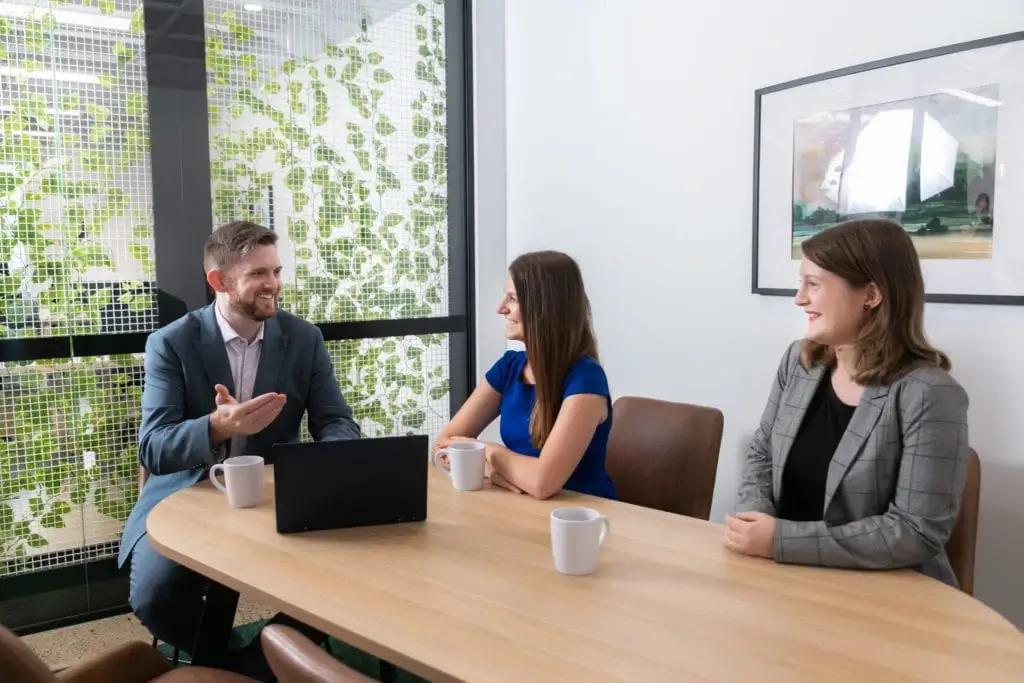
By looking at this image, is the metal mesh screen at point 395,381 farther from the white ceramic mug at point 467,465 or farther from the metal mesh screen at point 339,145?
the white ceramic mug at point 467,465

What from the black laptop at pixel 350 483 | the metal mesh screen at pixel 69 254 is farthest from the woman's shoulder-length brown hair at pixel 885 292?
the metal mesh screen at pixel 69 254

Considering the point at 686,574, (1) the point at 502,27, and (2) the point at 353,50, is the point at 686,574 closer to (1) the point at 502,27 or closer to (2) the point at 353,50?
(2) the point at 353,50

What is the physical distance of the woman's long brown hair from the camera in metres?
2.14

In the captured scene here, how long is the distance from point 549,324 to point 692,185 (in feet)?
3.64

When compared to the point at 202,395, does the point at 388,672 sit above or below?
below

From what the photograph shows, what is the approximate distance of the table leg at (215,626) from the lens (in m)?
1.93

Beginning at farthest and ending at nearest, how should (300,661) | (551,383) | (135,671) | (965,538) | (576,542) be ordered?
(551,383) → (965,538) → (135,671) → (576,542) → (300,661)

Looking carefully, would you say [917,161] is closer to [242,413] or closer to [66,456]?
[242,413]

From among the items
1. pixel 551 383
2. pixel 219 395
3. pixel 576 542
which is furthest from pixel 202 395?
pixel 576 542

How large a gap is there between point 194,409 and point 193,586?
1.70ft

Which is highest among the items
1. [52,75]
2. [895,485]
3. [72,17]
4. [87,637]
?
[72,17]

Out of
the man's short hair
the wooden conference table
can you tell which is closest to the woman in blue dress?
the wooden conference table

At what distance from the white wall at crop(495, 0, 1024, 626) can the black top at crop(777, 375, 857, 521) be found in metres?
0.62

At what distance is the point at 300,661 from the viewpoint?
970mm
